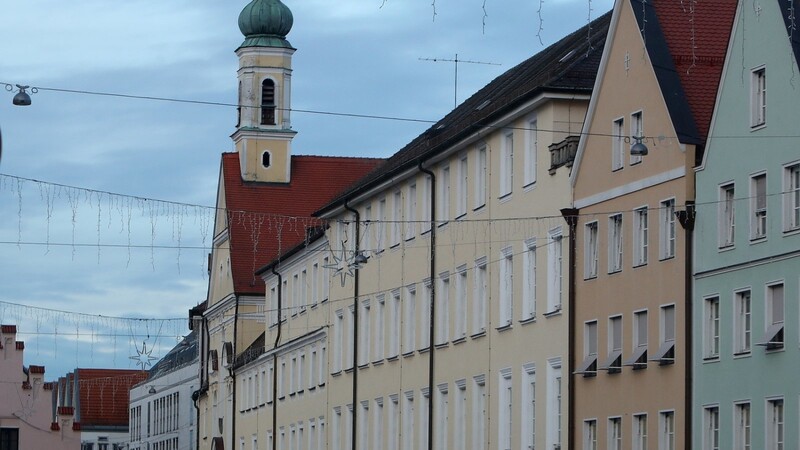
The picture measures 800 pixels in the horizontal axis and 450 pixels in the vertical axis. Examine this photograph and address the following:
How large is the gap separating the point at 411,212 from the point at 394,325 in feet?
15.3

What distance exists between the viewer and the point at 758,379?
4841 cm

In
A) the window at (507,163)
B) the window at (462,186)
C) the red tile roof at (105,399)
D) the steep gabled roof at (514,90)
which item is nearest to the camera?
the steep gabled roof at (514,90)

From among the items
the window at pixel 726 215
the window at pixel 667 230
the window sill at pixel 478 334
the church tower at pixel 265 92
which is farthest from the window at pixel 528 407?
the church tower at pixel 265 92

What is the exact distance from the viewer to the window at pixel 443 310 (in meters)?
69.4

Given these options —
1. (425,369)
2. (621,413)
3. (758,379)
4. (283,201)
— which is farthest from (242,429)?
(758,379)

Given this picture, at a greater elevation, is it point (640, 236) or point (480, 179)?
point (480, 179)

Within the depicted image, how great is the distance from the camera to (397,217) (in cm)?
7594

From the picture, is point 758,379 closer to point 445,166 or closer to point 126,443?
point 445,166

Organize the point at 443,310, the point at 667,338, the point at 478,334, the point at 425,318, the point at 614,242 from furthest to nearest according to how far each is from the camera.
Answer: the point at 425,318
the point at 443,310
the point at 478,334
the point at 614,242
the point at 667,338

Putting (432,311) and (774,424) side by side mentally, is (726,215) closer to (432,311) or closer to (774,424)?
(774,424)

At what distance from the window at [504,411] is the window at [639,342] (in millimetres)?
8462

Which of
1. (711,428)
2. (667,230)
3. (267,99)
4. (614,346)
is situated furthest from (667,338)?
(267,99)

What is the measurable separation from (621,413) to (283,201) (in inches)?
2711

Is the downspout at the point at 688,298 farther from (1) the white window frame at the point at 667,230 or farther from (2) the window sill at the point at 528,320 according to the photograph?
(2) the window sill at the point at 528,320
